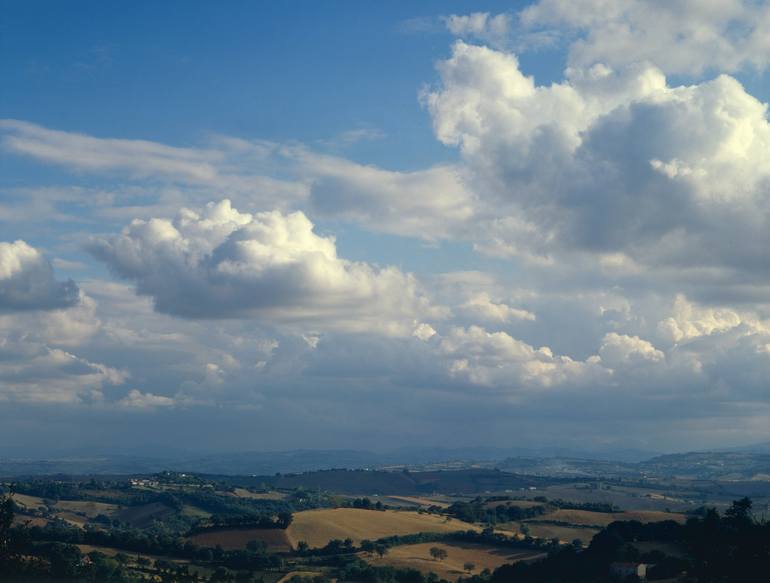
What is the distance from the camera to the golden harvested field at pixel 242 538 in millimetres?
149800

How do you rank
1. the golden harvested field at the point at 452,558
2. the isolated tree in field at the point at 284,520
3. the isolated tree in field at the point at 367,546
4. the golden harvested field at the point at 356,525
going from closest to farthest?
the golden harvested field at the point at 452,558
the isolated tree in field at the point at 367,546
the golden harvested field at the point at 356,525
the isolated tree in field at the point at 284,520

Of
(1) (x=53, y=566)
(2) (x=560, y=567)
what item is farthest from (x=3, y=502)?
(2) (x=560, y=567)

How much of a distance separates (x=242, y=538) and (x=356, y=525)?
1132 inches

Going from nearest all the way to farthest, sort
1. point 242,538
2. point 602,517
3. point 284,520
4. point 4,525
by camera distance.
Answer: point 4,525 < point 242,538 < point 284,520 < point 602,517

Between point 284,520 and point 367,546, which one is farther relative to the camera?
point 284,520

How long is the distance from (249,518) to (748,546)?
117m

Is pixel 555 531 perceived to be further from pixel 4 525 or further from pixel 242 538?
pixel 4 525

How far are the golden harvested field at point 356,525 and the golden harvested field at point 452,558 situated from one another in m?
16.7

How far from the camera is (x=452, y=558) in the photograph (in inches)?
5527

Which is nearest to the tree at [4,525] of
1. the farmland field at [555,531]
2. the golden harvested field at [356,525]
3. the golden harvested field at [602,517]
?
the golden harvested field at [356,525]

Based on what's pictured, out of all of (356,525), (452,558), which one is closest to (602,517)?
(356,525)

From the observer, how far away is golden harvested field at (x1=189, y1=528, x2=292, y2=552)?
5898 inches

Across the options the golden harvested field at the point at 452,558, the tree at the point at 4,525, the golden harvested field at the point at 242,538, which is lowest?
the golden harvested field at the point at 452,558

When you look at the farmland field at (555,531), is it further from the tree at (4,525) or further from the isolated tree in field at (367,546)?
the tree at (4,525)
